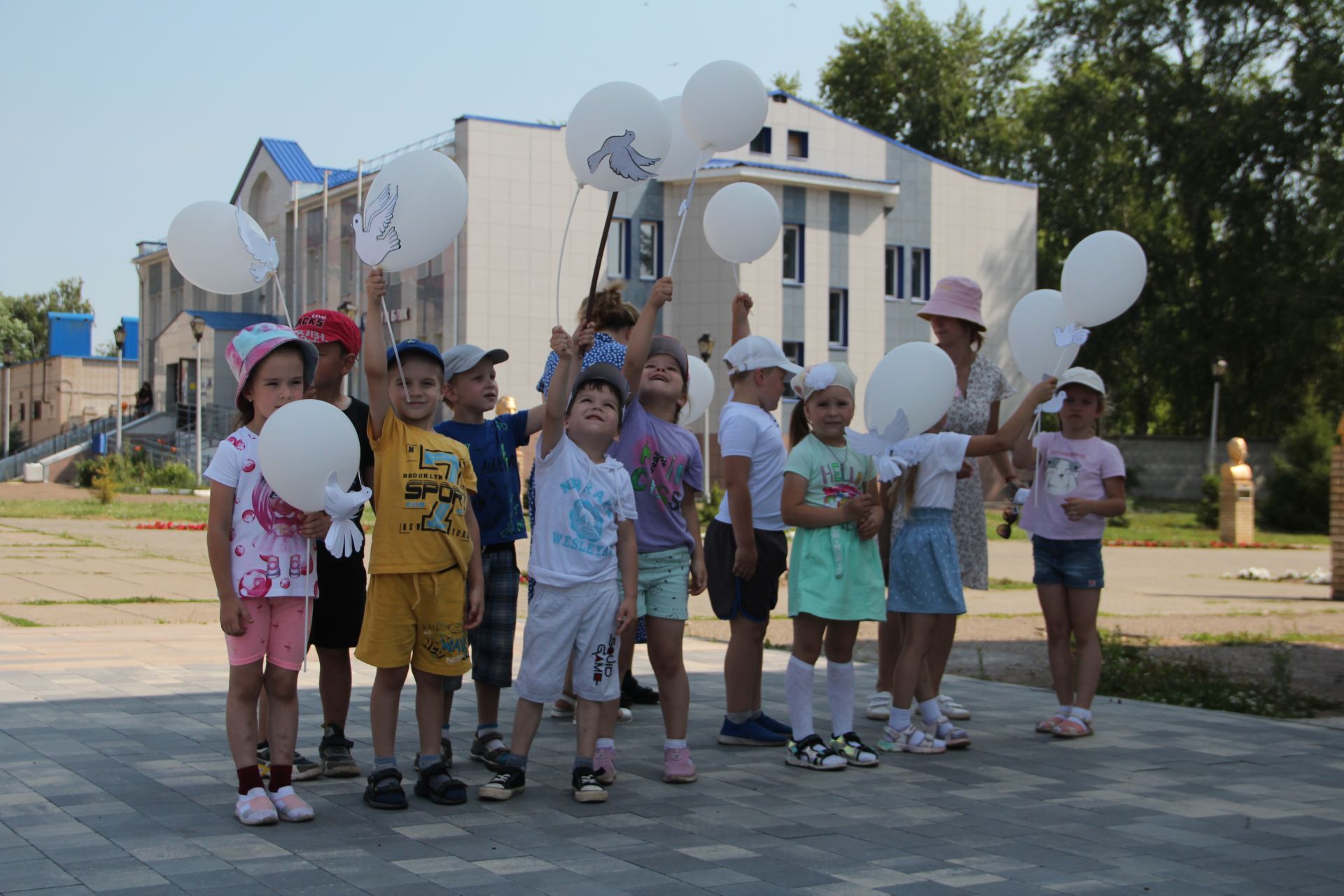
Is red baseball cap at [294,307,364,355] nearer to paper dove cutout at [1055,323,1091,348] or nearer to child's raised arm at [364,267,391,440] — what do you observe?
child's raised arm at [364,267,391,440]

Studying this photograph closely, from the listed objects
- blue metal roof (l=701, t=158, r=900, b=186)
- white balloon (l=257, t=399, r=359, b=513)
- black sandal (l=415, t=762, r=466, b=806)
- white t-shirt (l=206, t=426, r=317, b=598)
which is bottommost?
black sandal (l=415, t=762, r=466, b=806)

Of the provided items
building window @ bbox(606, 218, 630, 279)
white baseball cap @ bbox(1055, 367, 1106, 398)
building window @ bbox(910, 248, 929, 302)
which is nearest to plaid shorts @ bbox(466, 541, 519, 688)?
white baseball cap @ bbox(1055, 367, 1106, 398)

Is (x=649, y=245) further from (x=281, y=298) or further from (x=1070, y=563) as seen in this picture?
(x=281, y=298)

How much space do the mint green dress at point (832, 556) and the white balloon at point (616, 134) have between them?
1.41m

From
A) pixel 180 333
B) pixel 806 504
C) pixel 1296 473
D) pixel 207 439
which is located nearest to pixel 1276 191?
pixel 1296 473

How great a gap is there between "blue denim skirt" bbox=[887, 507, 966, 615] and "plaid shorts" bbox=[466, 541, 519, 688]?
177 centimetres

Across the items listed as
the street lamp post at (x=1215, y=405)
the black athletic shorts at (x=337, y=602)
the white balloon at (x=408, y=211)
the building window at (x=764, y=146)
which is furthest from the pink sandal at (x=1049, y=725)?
the building window at (x=764, y=146)

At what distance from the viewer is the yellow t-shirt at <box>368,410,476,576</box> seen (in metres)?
4.68

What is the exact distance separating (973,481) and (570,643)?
8.55 ft

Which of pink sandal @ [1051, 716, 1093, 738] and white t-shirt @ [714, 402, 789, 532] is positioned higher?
white t-shirt @ [714, 402, 789, 532]

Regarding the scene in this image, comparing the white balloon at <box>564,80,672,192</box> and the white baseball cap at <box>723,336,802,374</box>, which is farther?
the white baseball cap at <box>723,336,802,374</box>

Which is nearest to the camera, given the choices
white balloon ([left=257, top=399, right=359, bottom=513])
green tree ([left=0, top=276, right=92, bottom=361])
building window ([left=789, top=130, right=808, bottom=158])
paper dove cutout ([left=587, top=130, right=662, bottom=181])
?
white balloon ([left=257, top=399, right=359, bottom=513])

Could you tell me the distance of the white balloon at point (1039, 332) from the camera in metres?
6.41

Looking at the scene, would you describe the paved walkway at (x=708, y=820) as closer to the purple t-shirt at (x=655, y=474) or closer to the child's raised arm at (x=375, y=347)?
the purple t-shirt at (x=655, y=474)
